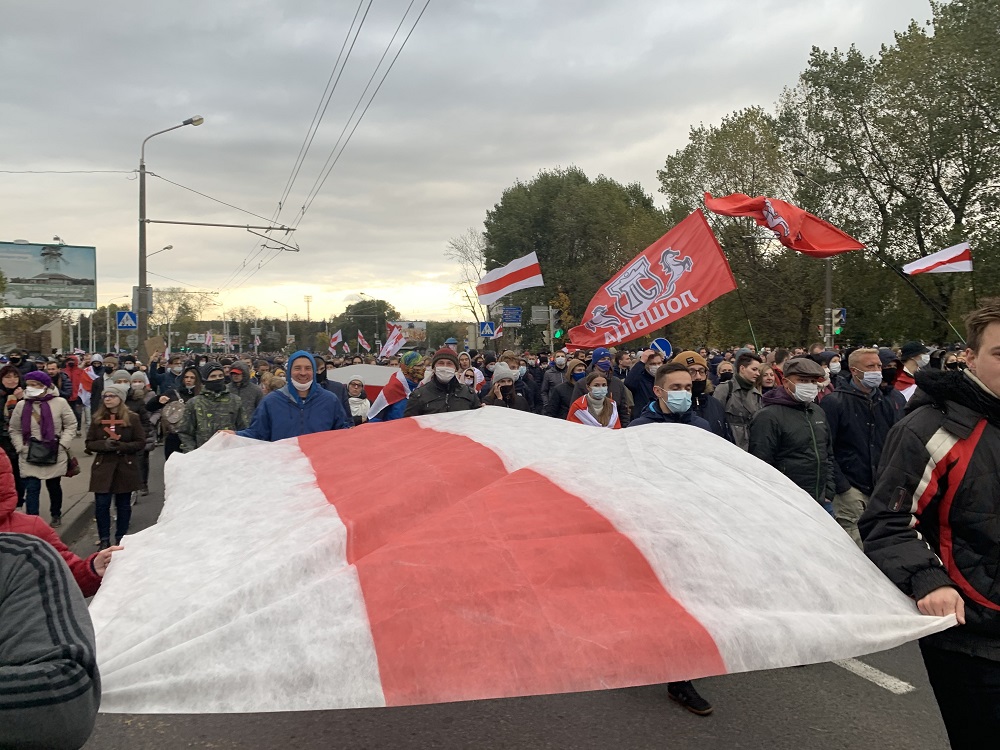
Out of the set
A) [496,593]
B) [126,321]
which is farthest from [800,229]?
[126,321]

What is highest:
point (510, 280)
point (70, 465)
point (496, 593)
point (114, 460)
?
point (510, 280)

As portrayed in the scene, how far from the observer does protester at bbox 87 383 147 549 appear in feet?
24.9

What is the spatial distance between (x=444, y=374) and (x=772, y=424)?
308 centimetres

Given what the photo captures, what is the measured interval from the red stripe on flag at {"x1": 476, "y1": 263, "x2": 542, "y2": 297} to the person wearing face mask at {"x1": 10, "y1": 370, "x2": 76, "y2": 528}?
6866 mm

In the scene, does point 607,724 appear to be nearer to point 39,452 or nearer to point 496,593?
point 496,593

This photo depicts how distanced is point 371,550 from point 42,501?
8.89 meters

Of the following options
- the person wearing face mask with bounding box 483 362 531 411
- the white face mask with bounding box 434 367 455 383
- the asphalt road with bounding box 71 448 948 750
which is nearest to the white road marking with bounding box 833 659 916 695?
the asphalt road with bounding box 71 448 948 750

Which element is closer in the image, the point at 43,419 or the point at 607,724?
the point at 607,724

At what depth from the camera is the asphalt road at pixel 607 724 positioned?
12.5 ft

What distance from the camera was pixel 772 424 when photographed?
17.5 feet

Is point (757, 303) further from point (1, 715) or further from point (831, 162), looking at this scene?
point (1, 715)

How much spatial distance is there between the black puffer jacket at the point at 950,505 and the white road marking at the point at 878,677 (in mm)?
2305

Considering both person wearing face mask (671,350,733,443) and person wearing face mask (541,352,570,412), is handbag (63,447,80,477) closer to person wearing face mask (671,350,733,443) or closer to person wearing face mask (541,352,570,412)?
person wearing face mask (671,350,733,443)

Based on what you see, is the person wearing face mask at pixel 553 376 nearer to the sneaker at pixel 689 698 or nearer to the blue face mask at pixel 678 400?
the blue face mask at pixel 678 400
